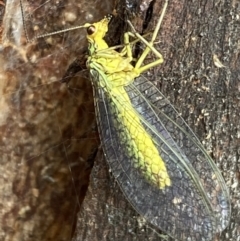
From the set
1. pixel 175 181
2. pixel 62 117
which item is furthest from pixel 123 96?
pixel 175 181

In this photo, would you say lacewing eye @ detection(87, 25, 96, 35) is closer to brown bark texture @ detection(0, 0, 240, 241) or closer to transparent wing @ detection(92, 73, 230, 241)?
brown bark texture @ detection(0, 0, 240, 241)

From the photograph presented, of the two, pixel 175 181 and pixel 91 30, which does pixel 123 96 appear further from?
pixel 175 181

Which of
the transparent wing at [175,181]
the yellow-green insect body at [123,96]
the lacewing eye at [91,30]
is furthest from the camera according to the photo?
the lacewing eye at [91,30]

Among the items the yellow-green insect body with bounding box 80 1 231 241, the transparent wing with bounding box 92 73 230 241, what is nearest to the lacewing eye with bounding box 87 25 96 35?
the yellow-green insect body with bounding box 80 1 231 241

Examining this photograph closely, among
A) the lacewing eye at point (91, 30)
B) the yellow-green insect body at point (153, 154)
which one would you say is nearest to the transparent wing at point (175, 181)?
the yellow-green insect body at point (153, 154)

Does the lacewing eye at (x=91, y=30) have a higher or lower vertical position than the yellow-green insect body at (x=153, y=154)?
higher

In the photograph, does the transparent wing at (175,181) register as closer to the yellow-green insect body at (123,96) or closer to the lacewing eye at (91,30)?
the yellow-green insect body at (123,96)

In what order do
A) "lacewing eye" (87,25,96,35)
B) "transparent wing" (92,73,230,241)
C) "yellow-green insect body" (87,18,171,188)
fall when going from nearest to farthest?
"transparent wing" (92,73,230,241), "yellow-green insect body" (87,18,171,188), "lacewing eye" (87,25,96,35)

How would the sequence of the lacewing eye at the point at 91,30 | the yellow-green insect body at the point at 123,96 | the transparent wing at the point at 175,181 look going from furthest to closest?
the lacewing eye at the point at 91,30
the yellow-green insect body at the point at 123,96
the transparent wing at the point at 175,181
